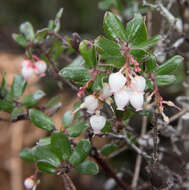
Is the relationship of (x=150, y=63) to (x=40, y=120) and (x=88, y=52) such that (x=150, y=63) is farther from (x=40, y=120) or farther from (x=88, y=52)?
(x=40, y=120)

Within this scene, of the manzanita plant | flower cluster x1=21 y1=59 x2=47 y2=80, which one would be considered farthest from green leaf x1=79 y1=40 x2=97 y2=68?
flower cluster x1=21 y1=59 x2=47 y2=80

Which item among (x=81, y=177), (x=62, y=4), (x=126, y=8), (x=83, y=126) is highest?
(x=62, y=4)

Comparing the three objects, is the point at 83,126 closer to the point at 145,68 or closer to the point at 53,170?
the point at 53,170

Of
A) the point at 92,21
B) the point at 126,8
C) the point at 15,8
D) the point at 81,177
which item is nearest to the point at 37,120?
the point at 126,8

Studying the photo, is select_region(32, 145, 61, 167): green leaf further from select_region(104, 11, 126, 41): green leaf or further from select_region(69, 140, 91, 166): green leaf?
select_region(104, 11, 126, 41): green leaf

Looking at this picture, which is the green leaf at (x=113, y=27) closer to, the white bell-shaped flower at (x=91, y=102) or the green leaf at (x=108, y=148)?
the white bell-shaped flower at (x=91, y=102)

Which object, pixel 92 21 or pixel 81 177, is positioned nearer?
pixel 81 177
